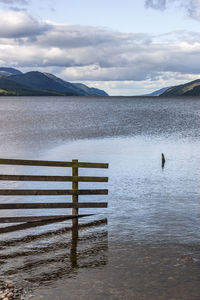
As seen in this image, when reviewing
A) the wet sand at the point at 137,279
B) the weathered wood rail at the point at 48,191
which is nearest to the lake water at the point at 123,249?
A: the wet sand at the point at 137,279

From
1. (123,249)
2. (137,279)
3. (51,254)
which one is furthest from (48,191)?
(137,279)

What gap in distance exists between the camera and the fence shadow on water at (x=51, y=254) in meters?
9.98

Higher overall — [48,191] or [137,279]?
[48,191]

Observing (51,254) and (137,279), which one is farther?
(51,254)

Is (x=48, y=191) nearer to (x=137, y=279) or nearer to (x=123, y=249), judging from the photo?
(x=123, y=249)

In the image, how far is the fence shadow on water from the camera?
9984 millimetres

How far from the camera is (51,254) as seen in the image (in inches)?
458

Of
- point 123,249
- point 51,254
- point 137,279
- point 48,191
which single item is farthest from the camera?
point 48,191

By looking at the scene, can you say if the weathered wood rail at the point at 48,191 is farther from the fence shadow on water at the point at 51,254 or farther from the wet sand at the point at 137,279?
the wet sand at the point at 137,279

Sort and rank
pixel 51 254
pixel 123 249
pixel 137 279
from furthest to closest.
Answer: pixel 123 249
pixel 51 254
pixel 137 279

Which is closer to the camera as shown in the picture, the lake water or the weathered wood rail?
the lake water

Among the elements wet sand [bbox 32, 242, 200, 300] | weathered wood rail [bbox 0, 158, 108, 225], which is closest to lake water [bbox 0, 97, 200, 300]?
wet sand [bbox 32, 242, 200, 300]

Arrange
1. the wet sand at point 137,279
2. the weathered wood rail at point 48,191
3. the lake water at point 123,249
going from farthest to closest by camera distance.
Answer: the weathered wood rail at point 48,191
the lake water at point 123,249
the wet sand at point 137,279

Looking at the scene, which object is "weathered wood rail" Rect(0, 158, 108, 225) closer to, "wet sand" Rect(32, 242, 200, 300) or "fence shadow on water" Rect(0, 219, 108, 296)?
"fence shadow on water" Rect(0, 219, 108, 296)
